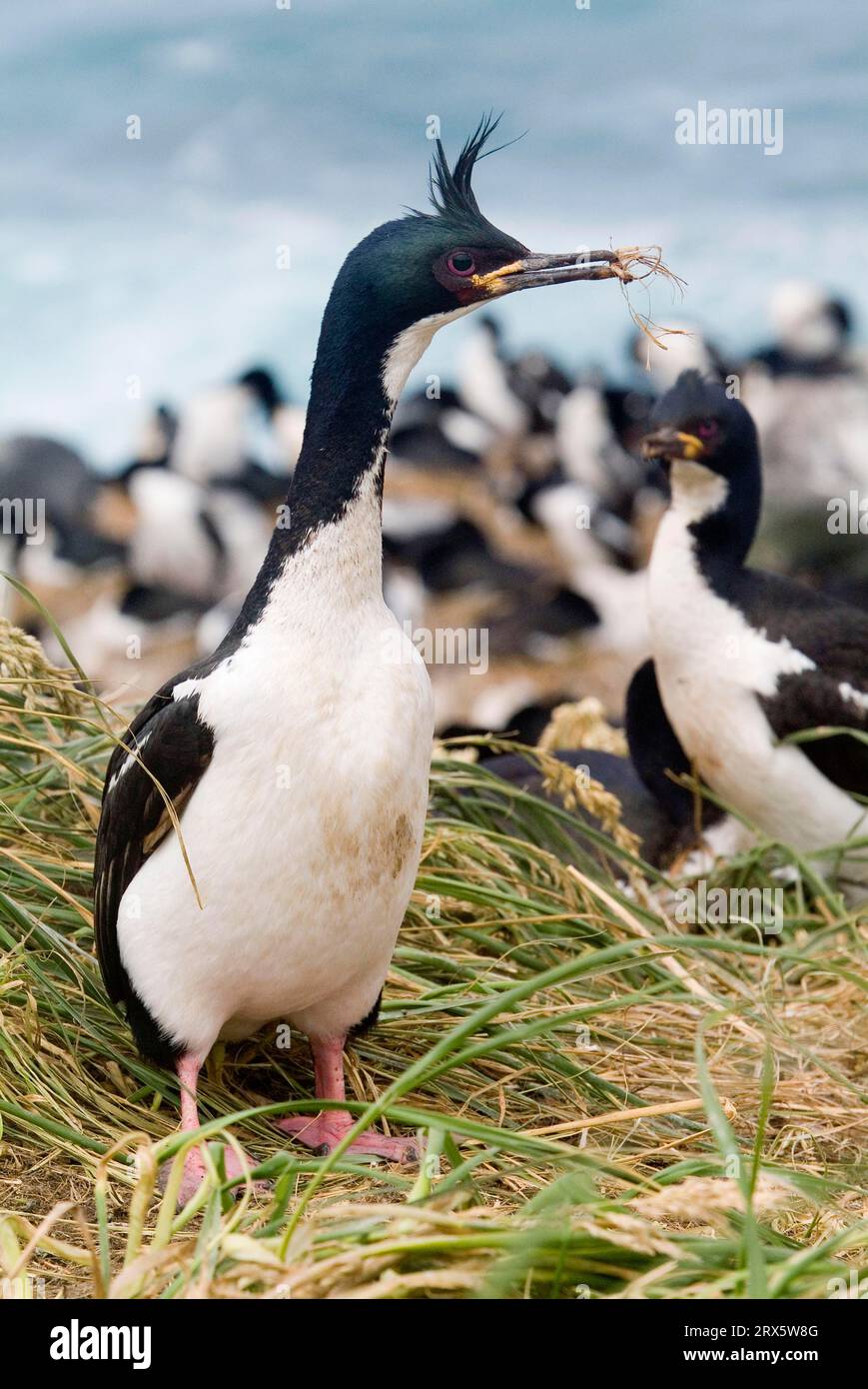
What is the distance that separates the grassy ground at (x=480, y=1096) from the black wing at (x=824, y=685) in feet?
1.99

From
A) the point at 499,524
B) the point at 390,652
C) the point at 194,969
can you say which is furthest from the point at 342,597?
the point at 499,524

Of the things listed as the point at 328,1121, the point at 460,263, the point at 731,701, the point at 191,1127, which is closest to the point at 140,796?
the point at 191,1127

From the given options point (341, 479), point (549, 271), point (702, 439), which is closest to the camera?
point (341, 479)

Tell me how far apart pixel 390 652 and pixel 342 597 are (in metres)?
0.11

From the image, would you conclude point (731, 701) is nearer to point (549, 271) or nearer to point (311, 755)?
point (549, 271)

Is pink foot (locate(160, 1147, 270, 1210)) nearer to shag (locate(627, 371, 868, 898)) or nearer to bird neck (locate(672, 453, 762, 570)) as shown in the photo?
shag (locate(627, 371, 868, 898))

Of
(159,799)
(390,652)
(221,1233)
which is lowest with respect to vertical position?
(221,1233)

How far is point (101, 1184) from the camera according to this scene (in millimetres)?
1852

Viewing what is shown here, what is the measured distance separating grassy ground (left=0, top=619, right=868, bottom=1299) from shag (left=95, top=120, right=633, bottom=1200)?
180 millimetres

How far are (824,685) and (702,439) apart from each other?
0.78 meters

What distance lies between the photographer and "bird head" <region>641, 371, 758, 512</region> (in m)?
4.57

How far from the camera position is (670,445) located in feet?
14.9
